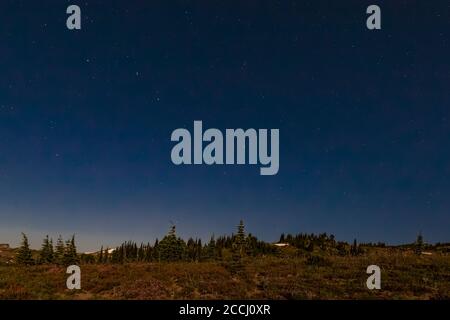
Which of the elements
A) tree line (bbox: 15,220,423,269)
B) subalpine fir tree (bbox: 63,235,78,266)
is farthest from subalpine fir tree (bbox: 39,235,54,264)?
subalpine fir tree (bbox: 63,235,78,266)

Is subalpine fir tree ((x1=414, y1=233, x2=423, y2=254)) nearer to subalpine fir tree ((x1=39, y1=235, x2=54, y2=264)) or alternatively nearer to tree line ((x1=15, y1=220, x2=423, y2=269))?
tree line ((x1=15, y1=220, x2=423, y2=269))

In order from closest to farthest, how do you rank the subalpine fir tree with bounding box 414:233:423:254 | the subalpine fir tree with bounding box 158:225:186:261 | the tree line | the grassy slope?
the grassy slope < the tree line < the subalpine fir tree with bounding box 158:225:186:261 < the subalpine fir tree with bounding box 414:233:423:254

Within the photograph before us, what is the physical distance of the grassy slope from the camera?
15172mm

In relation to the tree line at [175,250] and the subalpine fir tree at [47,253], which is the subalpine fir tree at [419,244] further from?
the subalpine fir tree at [47,253]

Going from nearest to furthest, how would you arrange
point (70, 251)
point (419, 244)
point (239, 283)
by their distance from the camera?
point (239, 283) → point (70, 251) → point (419, 244)

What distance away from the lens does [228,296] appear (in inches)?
588

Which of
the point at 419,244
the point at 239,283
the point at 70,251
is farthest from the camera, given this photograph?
the point at 419,244

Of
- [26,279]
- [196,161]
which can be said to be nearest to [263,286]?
[196,161]

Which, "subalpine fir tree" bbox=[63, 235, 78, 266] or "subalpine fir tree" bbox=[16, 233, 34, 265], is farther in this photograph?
"subalpine fir tree" bbox=[16, 233, 34, 265]

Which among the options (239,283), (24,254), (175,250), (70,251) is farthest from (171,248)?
(239,283)

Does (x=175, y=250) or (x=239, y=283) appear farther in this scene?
(x=175, y=250)

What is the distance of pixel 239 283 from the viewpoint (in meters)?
17.4

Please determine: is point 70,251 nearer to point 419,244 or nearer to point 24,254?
point 24,254
